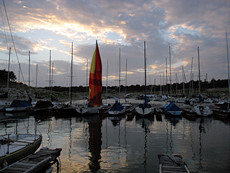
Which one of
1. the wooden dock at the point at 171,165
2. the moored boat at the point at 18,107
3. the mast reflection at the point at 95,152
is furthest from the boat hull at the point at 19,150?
the moored boat at the point at 18,107

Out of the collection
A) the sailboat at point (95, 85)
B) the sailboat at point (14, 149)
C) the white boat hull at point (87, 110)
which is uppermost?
the sailboat at point (95, 85)

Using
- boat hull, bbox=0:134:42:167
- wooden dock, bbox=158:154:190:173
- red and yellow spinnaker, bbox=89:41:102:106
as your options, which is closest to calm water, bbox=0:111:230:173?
wooden dock, bbox=158:154:190:173

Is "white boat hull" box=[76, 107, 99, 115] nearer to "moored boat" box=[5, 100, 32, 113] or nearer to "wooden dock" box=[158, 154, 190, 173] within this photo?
"moored boat" box=[5, 100, 32, 113]

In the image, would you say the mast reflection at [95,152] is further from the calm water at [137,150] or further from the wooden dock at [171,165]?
the wooden dock at [171,165]

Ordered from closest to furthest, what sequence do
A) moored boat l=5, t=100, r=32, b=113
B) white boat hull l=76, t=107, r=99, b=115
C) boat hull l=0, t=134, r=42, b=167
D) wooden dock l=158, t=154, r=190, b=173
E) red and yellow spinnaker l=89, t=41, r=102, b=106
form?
wooden dock l=158, t=154, r=190, b=173
boat hull l=0, t=134, r=42, b=167
red and yellow spinnaker l=89, t=41, r=102, b=106
white boat hull l=76, t=107, r=99, b=115
moored boat l=5, t=100, r=32, b=113

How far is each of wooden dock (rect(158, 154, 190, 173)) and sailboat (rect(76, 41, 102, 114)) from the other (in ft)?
76.4

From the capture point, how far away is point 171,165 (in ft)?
29.3

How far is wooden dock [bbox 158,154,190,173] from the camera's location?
8258 millimetres

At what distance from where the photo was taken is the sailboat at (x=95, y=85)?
1256 inches

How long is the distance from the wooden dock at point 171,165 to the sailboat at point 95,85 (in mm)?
23290

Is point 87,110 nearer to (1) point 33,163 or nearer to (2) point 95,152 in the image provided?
(2) point 95,152

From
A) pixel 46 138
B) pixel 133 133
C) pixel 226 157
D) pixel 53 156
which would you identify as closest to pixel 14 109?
pixel 46 138

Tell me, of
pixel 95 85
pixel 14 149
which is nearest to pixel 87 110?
pixel 95 85

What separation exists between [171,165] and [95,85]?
24.4 metres
